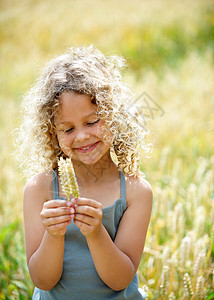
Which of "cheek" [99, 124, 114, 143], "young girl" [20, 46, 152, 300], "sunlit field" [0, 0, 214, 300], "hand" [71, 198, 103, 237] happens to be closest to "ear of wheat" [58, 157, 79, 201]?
"hand" [71, 198, 103, 237]

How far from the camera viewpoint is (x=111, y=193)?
1.36 m

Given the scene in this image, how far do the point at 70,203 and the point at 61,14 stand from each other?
6.34 metres

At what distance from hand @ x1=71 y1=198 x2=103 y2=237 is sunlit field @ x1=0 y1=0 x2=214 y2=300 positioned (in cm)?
54

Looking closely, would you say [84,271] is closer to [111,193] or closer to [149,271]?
[111,193]

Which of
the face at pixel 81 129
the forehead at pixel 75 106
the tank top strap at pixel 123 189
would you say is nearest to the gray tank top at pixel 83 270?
the tank top strap at pixel 123 189

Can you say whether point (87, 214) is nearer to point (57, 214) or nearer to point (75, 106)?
point (57, 214)

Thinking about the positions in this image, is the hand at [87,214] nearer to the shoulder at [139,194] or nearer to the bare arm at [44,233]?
the bare arm at [44,233]

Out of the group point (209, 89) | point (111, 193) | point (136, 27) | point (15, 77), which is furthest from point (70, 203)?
point (136, 27)

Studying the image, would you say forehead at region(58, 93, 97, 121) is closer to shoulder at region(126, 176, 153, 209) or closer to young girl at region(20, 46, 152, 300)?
young girl at region(20, 46, 152, 300)

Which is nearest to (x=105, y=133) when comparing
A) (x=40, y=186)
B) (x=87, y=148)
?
(x=87, y=148)

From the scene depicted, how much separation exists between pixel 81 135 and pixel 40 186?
0.27m

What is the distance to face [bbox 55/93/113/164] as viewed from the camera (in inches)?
49.6

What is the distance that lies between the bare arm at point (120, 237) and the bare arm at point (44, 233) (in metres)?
0.06

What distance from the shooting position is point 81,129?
126 cm
